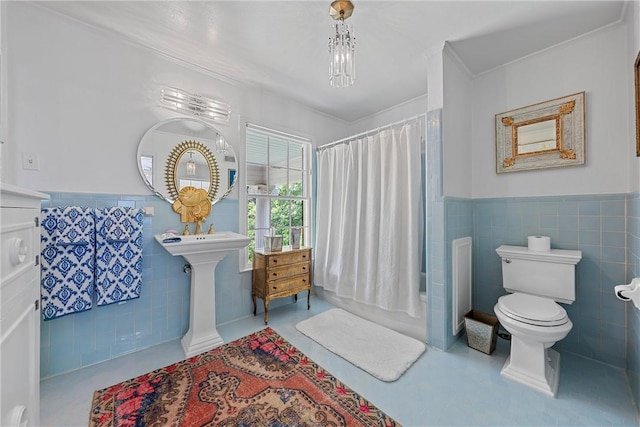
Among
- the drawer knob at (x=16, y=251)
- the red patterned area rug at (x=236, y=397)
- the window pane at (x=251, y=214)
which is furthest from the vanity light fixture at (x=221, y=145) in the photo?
the red patterned area rug at (x=236, y=397)

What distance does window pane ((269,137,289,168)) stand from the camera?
2897 mm

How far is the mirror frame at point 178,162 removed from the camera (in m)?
2.11

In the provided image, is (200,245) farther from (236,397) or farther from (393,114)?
(393,114)

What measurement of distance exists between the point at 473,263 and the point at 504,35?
1.93 metres

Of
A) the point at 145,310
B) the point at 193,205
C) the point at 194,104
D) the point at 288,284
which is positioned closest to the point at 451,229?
the point at 288,284

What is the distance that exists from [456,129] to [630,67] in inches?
41.4

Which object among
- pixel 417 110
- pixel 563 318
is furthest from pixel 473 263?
pixel 417 110

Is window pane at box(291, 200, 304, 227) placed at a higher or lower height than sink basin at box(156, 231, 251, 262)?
higher

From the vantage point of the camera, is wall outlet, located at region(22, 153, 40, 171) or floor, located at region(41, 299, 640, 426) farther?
wall outlet, located at region(22, 153, 40, 171)

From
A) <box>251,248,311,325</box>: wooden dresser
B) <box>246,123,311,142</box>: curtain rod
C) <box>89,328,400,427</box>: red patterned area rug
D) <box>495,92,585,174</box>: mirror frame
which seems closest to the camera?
<box>89,328,400,427</box>: red patterned area rug

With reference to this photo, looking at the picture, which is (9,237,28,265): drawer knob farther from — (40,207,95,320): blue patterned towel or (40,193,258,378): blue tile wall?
(40,193,258,378): blue tile wall

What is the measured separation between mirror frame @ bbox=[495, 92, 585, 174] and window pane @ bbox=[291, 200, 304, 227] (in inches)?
84.4

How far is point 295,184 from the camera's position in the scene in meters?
3.15

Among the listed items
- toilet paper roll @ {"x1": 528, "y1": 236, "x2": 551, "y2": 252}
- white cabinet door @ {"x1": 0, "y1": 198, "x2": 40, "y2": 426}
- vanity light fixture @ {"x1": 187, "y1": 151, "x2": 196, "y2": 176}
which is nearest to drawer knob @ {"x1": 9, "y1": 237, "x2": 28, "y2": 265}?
white cabinet door @ {"x1": 0, "y1": 198, "x2": 40, "y2": 426}
